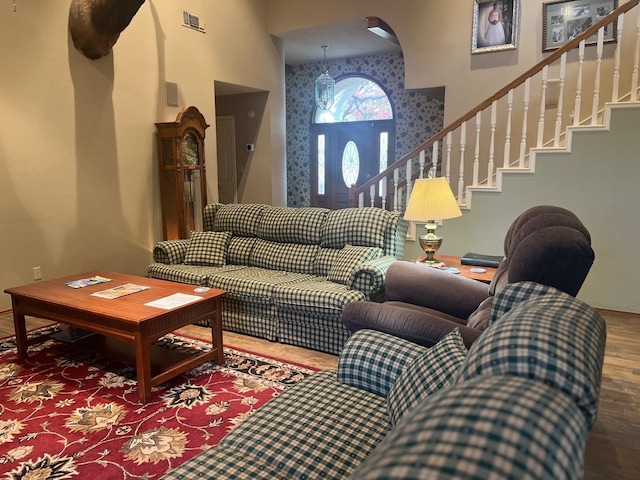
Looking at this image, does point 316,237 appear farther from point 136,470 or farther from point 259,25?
point 259,25

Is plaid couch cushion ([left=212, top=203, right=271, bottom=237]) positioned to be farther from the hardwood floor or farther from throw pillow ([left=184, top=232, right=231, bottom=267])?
the hardwood floor

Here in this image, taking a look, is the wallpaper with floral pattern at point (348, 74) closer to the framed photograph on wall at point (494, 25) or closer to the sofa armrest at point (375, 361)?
the framed photograph on wall at point (494, 25)

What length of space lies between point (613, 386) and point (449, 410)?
2490 mm

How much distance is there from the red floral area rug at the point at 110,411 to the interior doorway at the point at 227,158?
417 centimetres

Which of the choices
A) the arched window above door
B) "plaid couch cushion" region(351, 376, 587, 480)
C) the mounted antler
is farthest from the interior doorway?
"plaid couch cushion" region(351, 376, 587, 480)

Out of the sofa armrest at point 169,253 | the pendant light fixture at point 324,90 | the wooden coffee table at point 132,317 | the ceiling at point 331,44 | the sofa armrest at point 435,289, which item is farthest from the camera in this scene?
the pendant light fixture at point 324,90

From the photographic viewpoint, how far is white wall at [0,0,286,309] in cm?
400

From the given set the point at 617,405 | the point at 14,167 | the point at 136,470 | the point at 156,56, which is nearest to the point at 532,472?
the point at 136,470

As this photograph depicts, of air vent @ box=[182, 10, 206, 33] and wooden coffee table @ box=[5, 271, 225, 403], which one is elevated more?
air vent @ box=[182, 10, 206, 33]

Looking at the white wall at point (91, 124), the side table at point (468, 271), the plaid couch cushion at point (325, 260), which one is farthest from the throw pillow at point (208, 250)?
the side table at point (468, 271)

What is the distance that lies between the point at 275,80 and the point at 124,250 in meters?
3.31

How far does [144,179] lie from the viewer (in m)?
5.12

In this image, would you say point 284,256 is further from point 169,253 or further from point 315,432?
point 315,432

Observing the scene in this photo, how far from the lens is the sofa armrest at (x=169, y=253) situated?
4.00 m
